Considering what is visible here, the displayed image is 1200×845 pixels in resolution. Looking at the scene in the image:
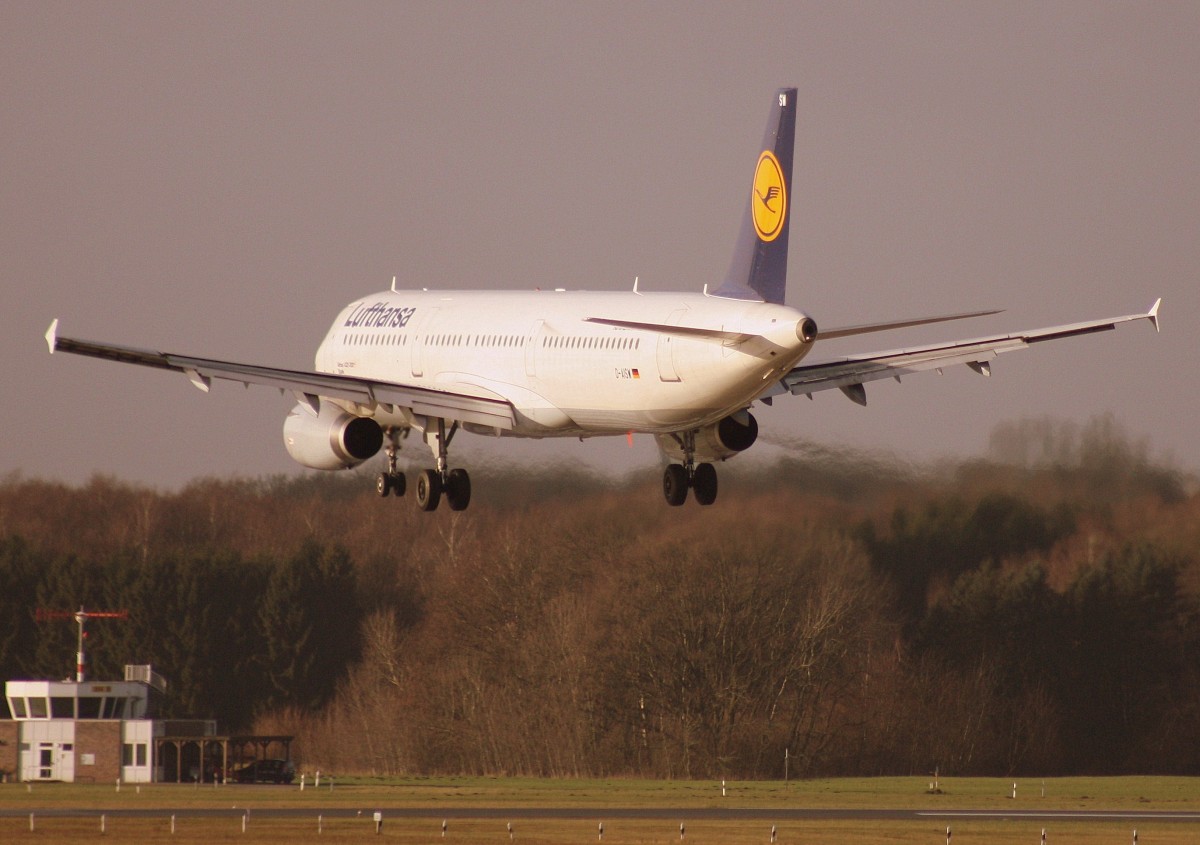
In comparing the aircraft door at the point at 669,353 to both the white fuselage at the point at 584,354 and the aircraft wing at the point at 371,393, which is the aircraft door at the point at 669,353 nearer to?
the white fuselage at the point at 584,354

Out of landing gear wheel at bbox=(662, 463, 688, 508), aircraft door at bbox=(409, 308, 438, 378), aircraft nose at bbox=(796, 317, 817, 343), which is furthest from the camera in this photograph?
aircraft door at bbox=(409, 308, 438, 378)

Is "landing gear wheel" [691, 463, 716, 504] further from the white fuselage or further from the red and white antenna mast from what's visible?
the red and white antenna mast

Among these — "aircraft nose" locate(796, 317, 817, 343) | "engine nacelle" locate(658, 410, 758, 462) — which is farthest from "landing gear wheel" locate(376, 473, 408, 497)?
"aircraft nose" locate(796, 317, 817, 343)

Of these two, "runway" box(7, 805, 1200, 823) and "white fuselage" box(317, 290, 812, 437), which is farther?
"runway" box(7, 805, 1200, 823)

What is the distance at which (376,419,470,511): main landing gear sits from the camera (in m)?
56.9

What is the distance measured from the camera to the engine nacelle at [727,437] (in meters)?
52.8

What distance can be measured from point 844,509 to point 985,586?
59.3 feet

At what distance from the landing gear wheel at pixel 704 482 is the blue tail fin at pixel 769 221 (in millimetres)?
5343

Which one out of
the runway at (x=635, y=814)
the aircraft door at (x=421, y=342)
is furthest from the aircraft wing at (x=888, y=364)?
the runway at (x=635, y=814)

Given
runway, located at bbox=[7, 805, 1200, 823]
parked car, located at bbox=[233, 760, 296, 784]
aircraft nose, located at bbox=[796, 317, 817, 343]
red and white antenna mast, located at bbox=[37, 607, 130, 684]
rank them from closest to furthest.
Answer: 1. aircraft nose, located at bbox=[796, 317, 817, 343]
2. runway, located at bbox=[7, 805, 1200, 823]
3. parked car, located at bbox=[233, 760, 296, 784]
4. red and white antenna mast, located at bbox=[37, 607, 130, 684]

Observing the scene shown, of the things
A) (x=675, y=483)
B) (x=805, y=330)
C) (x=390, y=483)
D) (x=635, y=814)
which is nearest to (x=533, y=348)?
(x=675, y=483)

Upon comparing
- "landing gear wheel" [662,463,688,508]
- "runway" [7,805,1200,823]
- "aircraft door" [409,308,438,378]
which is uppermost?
"aircraft door" [409,308,438,378]

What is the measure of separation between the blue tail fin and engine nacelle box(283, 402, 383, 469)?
36.2 feet

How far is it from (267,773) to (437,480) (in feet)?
178
